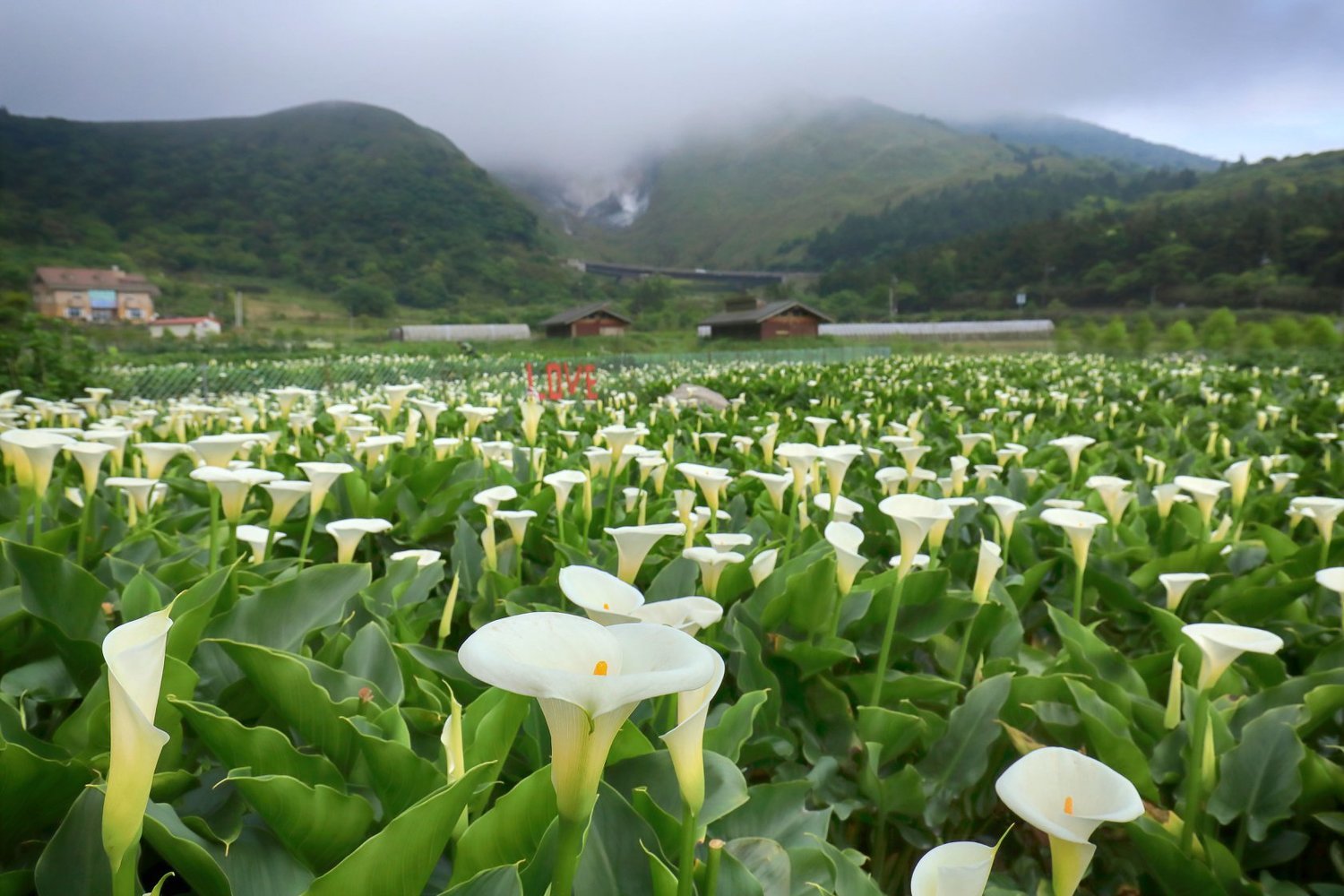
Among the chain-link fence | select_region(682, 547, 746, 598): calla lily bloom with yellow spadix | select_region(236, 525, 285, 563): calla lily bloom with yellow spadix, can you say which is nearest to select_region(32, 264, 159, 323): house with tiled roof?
the chain-link fence

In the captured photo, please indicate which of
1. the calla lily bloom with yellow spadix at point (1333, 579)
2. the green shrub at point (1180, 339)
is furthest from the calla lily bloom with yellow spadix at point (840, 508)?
the green shrub at point (1180, 339)

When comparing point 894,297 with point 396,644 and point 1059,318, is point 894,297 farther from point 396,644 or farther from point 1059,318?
point 396,644

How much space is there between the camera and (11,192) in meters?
79.7

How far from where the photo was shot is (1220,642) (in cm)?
122

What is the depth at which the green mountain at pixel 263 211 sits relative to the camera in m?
82.1

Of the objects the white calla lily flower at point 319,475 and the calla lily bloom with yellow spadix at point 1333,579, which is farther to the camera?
the white calla lily flower at point 319,475

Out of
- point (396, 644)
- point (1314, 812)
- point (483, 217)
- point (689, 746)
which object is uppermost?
point (483, 217)

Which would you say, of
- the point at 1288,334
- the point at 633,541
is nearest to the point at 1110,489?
the point at 633,541

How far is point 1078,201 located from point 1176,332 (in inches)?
3277

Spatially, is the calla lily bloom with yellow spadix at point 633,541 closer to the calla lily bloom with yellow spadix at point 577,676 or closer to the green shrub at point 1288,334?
the calla lily bloom with yellow spadix at point 577,676

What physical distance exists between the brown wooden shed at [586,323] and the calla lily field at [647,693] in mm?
50077

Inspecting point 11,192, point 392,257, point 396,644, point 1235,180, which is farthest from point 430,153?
point 396,644

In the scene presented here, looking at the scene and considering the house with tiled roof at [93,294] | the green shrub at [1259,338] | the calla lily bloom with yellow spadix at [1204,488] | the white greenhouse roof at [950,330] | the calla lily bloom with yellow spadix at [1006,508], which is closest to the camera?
the calla lily bloom with yellow spadix at [1006,508]

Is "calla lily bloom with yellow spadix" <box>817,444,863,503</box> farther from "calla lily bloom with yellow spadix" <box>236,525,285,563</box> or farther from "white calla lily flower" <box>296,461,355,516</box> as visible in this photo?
"calla lily bloom with yellow spadix" <box>236,525,285,563</box>
